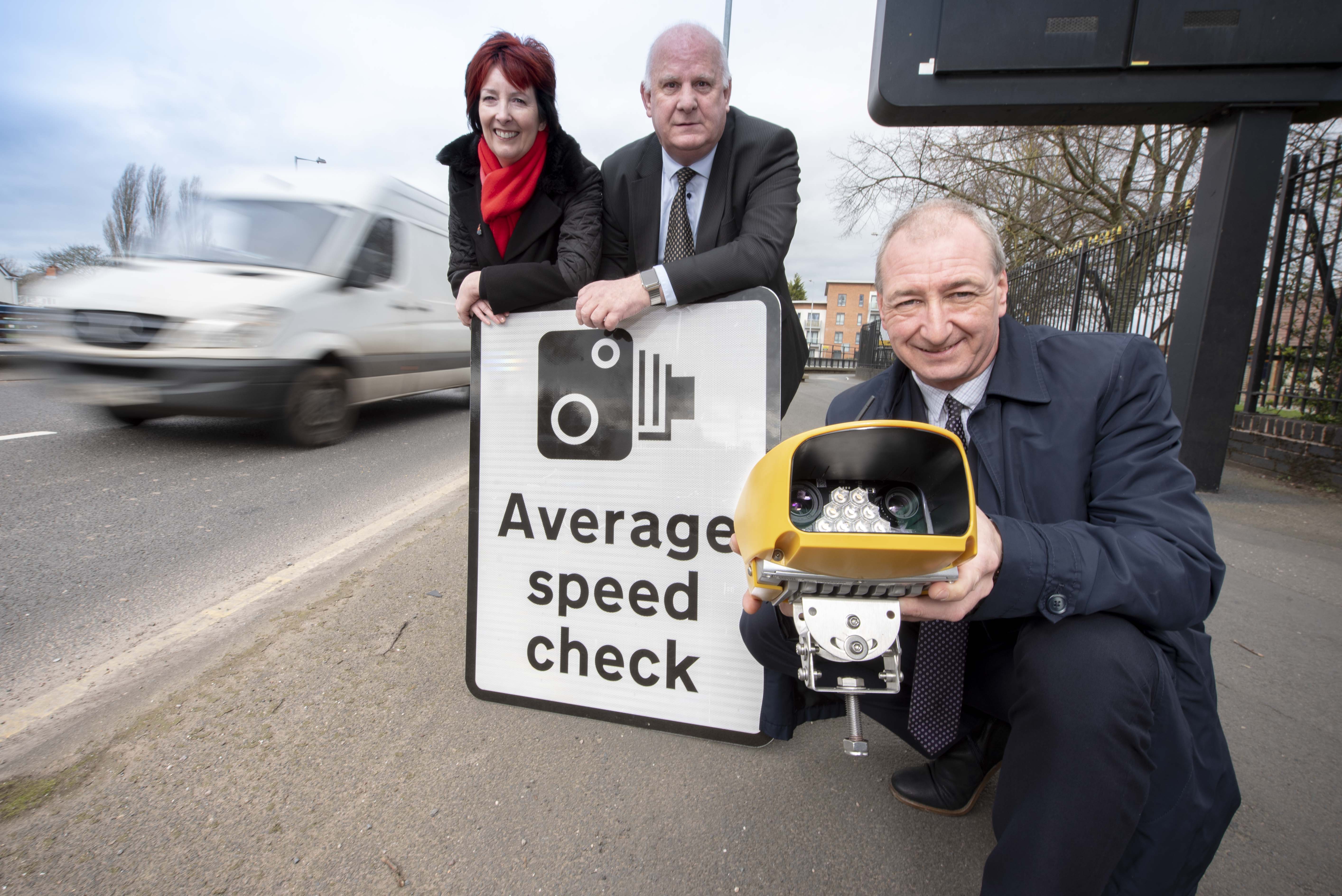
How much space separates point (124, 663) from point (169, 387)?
3458 mm

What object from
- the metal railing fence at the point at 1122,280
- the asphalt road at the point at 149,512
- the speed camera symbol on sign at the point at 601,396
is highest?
the metal railing fence at the point at 1122,280

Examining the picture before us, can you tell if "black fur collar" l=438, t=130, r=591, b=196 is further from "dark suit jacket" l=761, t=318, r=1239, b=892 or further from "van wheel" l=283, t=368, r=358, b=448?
"van wheel" l=283, t=368, r=358, b=448

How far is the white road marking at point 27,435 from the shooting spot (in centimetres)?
498

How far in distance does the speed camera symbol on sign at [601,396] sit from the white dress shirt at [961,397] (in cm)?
61

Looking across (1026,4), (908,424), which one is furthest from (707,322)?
(1026,4)

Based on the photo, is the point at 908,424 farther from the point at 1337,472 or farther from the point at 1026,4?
the point at 1337,472

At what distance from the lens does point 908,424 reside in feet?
3.19

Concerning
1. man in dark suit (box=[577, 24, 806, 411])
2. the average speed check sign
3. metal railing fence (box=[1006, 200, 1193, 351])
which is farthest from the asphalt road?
metal railing fence (box=[1006, 200, 1193, 351])

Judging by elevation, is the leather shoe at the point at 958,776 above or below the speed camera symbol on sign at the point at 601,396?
below

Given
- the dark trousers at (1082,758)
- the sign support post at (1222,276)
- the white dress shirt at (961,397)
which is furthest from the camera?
the sign support post at (1222,276)

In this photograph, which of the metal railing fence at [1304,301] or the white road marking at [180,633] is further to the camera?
the metal railing fence at [1304,301]

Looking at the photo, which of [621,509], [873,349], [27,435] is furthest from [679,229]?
[873,349]

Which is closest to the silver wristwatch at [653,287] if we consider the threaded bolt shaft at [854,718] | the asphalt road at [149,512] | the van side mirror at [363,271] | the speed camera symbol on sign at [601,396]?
the speed camera symbol on sign at [601,396]

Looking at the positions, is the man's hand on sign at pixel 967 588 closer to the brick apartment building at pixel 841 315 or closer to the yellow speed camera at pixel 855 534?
the yellow speed camera at pixel 855 534
